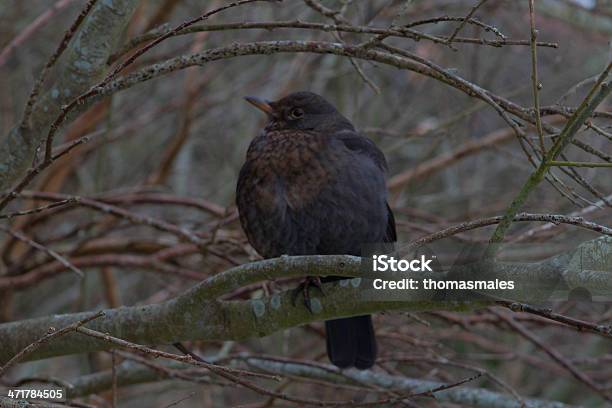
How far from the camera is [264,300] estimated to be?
317 cm

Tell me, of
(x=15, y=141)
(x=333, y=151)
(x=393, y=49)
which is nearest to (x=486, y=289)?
(x=393, y=49)

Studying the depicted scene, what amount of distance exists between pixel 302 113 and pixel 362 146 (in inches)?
18.7

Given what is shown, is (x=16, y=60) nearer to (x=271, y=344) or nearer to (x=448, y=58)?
(x=271, y=344)

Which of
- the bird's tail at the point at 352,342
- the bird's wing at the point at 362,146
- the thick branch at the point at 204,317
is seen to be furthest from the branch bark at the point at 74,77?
the bird's tail at the point at 352,342

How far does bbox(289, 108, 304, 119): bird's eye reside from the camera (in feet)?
14.0

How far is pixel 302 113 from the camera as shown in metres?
4.28

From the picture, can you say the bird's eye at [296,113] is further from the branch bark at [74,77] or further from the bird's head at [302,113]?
the branch bark at [74,77]

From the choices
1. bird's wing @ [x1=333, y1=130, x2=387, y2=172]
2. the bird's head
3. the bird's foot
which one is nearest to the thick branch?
the bird's foot

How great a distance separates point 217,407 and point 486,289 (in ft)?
14.1

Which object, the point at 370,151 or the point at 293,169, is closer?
the point at 293,169

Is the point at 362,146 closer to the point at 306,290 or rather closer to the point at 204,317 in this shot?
the point at 306,290

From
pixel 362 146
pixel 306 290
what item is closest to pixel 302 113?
pixel 362 146

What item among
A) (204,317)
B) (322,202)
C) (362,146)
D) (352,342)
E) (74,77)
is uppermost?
(74,77)

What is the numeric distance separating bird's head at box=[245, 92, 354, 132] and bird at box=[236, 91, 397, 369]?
156 millimetres
